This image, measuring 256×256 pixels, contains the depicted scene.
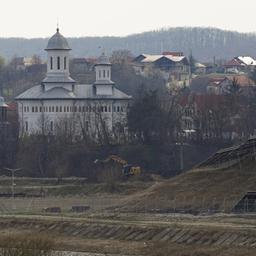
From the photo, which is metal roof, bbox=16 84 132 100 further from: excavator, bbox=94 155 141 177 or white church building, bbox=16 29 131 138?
excavator, bbox=94 155 141 177

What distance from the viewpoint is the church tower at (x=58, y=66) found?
136125mm

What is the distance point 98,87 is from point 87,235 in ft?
227

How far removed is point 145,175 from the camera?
107125 millimetres

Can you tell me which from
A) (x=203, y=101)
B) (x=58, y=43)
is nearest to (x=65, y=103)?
(x=58, y=43)

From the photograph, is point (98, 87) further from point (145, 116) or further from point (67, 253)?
point (67, 253)

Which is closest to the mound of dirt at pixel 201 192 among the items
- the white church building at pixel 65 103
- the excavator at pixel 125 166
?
the excavator at pixel 125 166

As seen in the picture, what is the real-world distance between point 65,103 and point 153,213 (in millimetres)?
60189

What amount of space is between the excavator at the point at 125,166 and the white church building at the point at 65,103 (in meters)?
12.8

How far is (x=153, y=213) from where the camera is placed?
7538cm

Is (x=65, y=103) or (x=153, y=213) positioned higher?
(x=153, y=213)

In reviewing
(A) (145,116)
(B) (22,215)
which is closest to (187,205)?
(B) (22,215)

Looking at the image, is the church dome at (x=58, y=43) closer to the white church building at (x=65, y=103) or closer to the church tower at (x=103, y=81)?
the white church building at (x=65, y=103)

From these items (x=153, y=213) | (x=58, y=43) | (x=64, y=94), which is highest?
(x=58, y=43)

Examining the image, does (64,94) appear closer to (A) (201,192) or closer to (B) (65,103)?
(B) (65,103)
